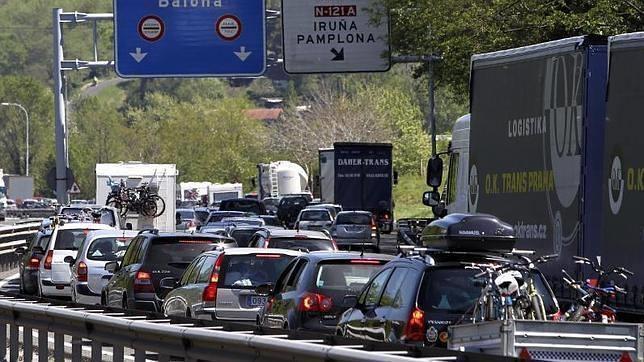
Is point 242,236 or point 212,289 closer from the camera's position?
point 212,289

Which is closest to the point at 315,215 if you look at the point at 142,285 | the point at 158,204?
the point at 158,204

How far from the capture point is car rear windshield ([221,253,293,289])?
Answer: 19438 millimetres

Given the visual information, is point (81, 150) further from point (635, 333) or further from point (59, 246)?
point (635, 333)

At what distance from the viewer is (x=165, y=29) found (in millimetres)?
37938

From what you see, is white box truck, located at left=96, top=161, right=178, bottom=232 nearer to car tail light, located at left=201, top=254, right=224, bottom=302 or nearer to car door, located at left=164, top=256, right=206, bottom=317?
car door, located at left=164, top=256, right=206, bottom=317

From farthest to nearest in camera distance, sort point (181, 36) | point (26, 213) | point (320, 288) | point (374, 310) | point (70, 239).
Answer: point (26, 213), point (181, 36), point (70, 239), point (320, 288), point (374, 310)

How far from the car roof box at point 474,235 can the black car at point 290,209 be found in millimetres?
44703

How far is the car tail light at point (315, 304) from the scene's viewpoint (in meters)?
16.5

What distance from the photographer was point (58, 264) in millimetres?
29484

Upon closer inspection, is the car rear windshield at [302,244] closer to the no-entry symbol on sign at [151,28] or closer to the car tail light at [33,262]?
the car tail light at [33,262]

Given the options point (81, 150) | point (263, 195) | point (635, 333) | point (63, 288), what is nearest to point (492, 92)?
point (635, 333)

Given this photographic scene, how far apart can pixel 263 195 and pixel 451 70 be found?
172ft

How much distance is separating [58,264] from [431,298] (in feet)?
56.7

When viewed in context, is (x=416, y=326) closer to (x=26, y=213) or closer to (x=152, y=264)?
(x=152, y=264)
